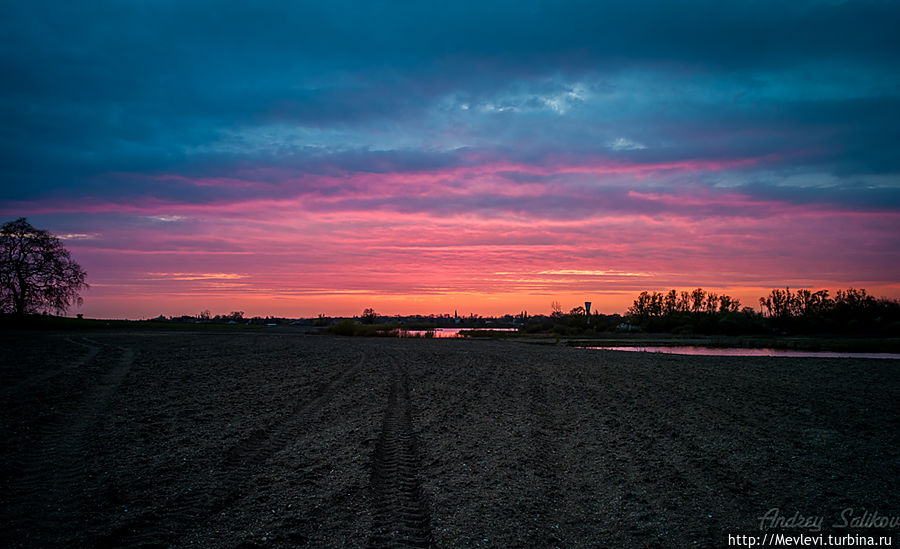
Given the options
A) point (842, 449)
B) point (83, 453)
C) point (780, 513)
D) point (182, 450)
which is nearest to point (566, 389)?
point (842, 449)

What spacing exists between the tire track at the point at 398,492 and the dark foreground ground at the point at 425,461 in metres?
0.03

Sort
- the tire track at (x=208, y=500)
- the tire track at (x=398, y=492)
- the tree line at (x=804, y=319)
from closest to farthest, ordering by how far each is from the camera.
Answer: the tire track at (x=208, y=500) → the tire track at (x=398, y=492) → the tree line at (x=804, y=319)

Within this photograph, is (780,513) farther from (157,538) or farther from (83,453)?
(83,453)

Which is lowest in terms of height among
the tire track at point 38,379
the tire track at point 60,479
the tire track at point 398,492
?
the tire track at point 398,492

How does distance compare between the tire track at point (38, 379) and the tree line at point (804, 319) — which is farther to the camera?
the tree line at point (804, 319)

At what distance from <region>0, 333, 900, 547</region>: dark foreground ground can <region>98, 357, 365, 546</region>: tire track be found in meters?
0.03

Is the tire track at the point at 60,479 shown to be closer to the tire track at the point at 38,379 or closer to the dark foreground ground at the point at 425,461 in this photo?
the dark foreground ground at the point at 425,461

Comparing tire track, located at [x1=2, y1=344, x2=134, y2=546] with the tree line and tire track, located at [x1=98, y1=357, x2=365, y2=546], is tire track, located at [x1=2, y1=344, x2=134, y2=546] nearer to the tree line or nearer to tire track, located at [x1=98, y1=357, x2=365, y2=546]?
tire track, located at [x1=98, y1=357, x2=365, y2=546]

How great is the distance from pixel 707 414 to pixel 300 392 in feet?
32.0
